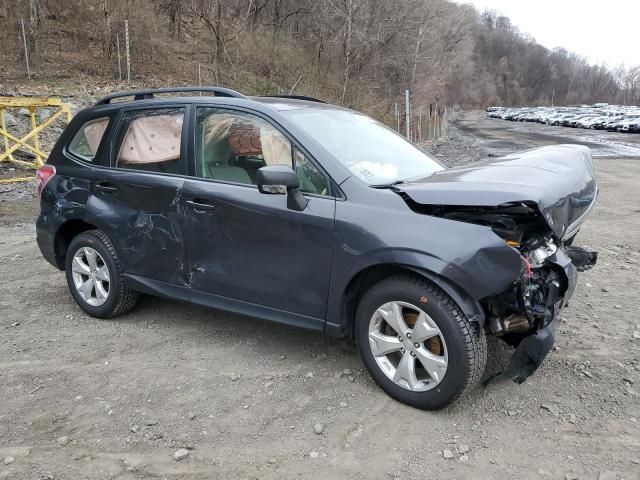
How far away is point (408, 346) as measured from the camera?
3117 mm

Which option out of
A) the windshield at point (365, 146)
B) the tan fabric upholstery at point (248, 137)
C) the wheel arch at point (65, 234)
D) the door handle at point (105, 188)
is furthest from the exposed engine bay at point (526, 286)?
the wheel arch at point (65, 234)

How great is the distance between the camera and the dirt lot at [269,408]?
108 inches

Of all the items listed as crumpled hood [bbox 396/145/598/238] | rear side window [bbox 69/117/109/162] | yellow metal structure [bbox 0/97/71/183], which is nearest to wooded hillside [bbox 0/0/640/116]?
yellow metal structure [bbox 0/97/71/183]

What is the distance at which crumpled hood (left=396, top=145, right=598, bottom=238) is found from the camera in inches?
114

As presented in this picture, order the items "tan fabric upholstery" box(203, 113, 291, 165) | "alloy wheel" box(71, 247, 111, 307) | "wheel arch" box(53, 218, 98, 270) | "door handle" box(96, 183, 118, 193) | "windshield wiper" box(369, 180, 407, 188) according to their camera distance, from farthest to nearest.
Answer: "wheel arch" box(53, 218, 98, 270) → "alloy wheel" box(71, 247, 111, 307) → "door handle" box(96, 183, 118, 193) → "tan fabric upholstery" box(203, 113, 291, 165) → "windshield wiper" box(369, 180, 407, 188)

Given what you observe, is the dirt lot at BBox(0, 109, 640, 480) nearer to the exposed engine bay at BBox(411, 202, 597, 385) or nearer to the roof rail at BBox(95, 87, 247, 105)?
the exposed engine bay at BBox(411, 202, 597, 385)

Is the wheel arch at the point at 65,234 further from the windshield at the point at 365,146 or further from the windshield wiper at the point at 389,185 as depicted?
the windshield wiper at the point at 389,185

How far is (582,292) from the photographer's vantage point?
5000mm

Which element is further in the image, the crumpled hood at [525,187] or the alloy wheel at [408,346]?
the alloy wheel at [408,346]

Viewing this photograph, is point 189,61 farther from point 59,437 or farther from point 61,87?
point 59,437

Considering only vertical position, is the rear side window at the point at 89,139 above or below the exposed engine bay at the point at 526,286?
above

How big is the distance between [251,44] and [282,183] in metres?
29.7

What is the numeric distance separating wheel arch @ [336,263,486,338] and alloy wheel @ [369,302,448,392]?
188 millimetres

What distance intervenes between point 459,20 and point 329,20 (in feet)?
104
